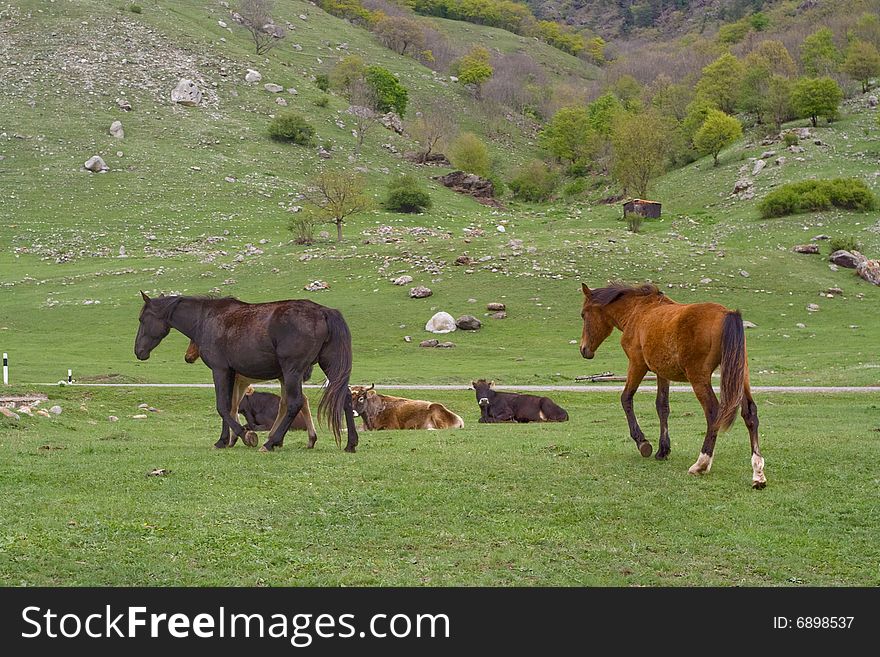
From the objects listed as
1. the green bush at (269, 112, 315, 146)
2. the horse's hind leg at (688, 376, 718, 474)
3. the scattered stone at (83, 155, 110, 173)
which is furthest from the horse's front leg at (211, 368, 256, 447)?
the green bush at (269, 112, 315, 146)

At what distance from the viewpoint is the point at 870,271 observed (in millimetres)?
51531

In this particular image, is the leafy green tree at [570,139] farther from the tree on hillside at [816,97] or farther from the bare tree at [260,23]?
the bare tree at [260,23]

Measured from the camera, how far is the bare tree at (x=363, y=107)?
107m

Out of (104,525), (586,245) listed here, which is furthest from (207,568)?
(586,245)

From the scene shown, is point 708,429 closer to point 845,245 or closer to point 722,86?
point 845,245

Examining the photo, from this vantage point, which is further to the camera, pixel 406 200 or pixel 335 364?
pixel 406 200

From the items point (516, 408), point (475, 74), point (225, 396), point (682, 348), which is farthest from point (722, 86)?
point (682, 348)

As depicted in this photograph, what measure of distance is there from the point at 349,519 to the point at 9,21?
367ft

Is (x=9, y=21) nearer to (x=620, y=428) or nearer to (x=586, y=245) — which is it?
(x=586, y=245)

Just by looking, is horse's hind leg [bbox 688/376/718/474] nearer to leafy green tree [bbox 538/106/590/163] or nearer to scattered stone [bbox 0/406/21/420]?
scattered stone [bbox 0/406/21/420]

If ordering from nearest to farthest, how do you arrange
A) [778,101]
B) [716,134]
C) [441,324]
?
1. [441,324]
2. [716,134]
3. [778,101]

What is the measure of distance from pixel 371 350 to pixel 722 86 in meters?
93.4

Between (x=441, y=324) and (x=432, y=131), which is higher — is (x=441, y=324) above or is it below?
below

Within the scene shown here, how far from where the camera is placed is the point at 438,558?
860cm
